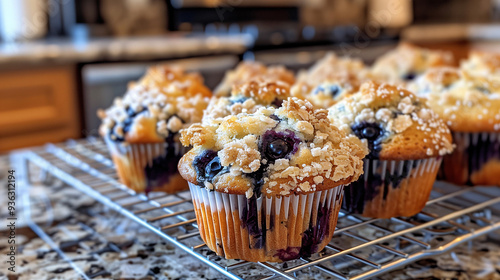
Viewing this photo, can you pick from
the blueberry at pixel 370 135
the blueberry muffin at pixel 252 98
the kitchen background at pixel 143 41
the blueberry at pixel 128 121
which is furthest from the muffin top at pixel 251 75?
the kitchen background at pixel 143 41

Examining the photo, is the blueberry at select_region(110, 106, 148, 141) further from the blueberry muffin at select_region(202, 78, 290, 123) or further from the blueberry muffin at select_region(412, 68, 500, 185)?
the blueberry muffin at select_region(412, 68, 500, 185)

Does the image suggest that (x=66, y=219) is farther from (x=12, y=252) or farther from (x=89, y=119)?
(x=89, y=119)

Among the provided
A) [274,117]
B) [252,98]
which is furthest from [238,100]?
[274,117]

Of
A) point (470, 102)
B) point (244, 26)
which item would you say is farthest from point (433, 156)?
point (244, 26)

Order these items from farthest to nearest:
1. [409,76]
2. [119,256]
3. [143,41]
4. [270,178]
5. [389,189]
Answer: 1. [143,41]
2. [409,76]
3. [389,189]
4. [119,256]
5. [270,178]

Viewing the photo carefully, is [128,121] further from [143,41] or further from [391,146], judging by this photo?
[143,41]

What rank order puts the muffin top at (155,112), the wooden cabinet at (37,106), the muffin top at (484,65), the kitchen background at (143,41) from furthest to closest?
the kitchen background at (143,41) → the wooden cabinet at (37,106) → the muffin top at (484,65) → the muffin top at (155,112)

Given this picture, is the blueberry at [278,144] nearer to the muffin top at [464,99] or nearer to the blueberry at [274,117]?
the blueberry at [274,117]
